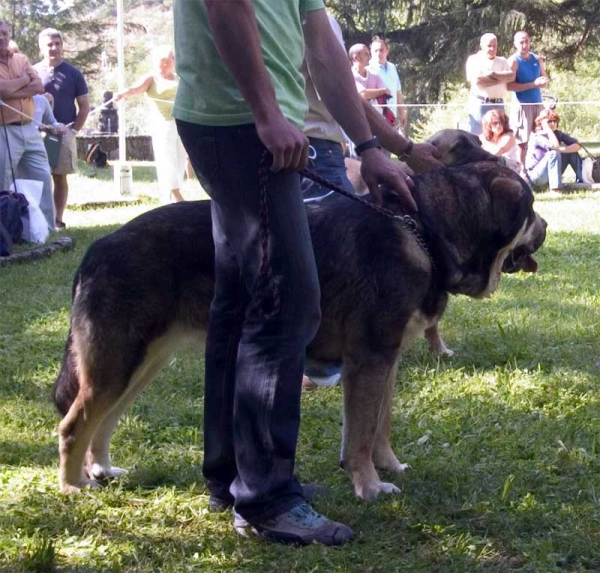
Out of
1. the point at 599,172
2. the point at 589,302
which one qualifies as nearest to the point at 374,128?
the point at 589,302

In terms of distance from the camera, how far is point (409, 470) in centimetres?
391

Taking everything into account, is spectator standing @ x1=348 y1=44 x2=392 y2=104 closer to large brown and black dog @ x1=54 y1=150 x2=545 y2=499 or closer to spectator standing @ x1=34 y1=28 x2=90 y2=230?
spectator standing @ x1=34 y1=28 x2=90 y2=230

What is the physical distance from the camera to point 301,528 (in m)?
3.12

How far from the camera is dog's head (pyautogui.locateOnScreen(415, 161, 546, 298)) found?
12.2ft

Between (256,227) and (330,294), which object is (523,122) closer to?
(330,294)

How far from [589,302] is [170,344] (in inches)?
162

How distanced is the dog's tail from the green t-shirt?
113 centimetres

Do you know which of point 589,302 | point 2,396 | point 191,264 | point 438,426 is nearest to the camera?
point 191,264

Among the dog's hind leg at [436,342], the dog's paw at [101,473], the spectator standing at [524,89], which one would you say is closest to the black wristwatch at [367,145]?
the dog's paw at [101,473]

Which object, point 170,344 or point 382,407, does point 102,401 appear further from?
point 382,407

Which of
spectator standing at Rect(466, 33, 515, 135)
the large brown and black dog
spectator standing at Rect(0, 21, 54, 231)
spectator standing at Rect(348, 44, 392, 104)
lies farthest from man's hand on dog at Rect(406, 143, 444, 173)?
spectator standing at Rect(466, 33, 515, 135)

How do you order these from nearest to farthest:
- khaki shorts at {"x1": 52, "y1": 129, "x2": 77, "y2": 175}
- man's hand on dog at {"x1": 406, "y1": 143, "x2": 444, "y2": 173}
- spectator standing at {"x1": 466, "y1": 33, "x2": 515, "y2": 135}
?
man's hand on dog at {"x1": 406, "y1": 143, "x2": 444, "y2": 173} → khaki shorts at {"x1": 52, "y1": 129, "x2": 77, "y2": 175} → spectator standing at {"x1": 466, "y1": 33, "x2": 515, "y2": 135}

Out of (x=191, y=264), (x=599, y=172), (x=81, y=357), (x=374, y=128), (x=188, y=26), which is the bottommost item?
(x=599, y=172)

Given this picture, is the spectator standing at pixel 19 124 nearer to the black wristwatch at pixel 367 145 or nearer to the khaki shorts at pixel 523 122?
the black wristwatch at pixel 367 145
